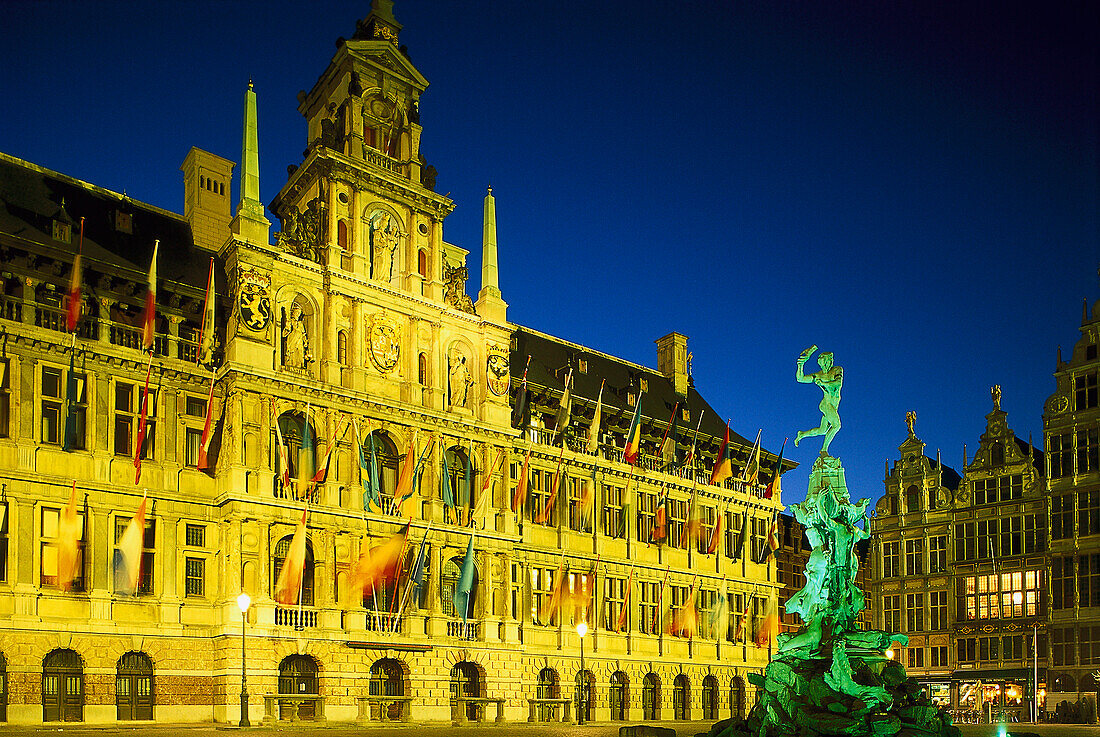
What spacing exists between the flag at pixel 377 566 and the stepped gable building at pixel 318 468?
338mm

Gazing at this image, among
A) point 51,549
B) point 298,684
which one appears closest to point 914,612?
point 298,684

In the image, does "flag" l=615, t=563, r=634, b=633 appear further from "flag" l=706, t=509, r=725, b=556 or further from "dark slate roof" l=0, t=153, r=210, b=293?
"dark slate roof" l=0, t=153, r=210, b=293

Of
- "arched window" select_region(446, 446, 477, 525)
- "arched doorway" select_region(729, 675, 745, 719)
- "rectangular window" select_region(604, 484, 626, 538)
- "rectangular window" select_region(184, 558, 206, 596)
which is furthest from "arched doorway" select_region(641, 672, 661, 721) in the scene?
"rectangular window" select_region(184, 558, 206, 596)

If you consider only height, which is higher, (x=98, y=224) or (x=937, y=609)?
(x=98, y=224)

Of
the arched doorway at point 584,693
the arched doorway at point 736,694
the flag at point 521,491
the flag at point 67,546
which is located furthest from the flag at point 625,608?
the flag at point 67,546

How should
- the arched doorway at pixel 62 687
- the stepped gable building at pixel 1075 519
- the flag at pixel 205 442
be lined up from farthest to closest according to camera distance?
the stepped gable building at pixel 1075 519 → the flag at pixel 205 442 → the arched doorway at pixel 62 687

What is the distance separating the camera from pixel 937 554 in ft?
213

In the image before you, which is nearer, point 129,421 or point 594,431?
point 129,421

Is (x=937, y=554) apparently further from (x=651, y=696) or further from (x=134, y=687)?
(x=134, y=687)

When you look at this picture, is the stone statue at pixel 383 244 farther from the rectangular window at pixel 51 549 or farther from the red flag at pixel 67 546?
the rectangular window at pixel 51 549

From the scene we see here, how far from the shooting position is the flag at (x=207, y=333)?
130 feet

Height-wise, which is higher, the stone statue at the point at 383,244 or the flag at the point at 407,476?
the stone statue at the point at 383,244

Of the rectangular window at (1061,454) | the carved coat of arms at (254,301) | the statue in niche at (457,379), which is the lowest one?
the rectangular window at (1061,454)

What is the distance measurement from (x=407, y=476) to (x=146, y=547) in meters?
9.65
